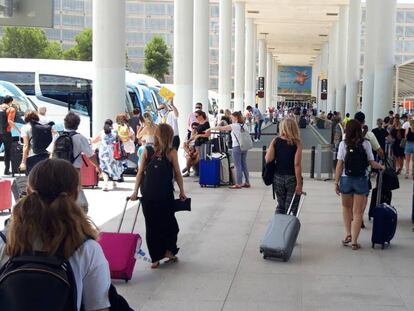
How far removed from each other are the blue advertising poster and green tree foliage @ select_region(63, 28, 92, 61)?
45.0 meters

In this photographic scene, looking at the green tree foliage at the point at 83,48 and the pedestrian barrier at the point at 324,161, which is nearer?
the pedestrian barrier at the point at 324,161

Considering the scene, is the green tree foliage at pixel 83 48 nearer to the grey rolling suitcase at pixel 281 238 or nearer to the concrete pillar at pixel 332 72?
the concrete pillar at pixel 332 72

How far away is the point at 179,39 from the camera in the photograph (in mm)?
27781

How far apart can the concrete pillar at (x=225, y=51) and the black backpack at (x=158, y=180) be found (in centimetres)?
3740

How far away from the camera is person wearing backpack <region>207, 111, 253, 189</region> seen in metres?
14.4

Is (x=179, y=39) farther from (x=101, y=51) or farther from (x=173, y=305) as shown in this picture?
(x=173, y=305)

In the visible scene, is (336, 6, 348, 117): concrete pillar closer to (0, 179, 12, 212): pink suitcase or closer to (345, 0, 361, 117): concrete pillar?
(345, 0, 361, 117): concrete pillar

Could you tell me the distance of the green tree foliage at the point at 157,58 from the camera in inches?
3693

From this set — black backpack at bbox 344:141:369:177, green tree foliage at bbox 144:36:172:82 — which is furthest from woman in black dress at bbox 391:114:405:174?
green tree foliage at bbox 144:36:172:82

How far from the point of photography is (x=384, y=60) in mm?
23078

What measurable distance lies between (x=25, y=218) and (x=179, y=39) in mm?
25702

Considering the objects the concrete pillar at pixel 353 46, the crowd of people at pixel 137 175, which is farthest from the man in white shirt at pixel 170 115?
the concrete pillar at pixel 353 46

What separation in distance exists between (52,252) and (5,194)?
887 cm

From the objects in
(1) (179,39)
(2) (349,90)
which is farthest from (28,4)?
(2) (349,90)
